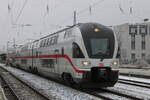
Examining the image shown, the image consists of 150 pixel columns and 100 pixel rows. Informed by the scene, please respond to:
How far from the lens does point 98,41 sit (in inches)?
563

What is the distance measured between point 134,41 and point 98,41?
6447 cm

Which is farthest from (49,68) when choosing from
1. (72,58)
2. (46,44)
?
(72,58)

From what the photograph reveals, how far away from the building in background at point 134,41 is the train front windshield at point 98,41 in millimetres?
62787

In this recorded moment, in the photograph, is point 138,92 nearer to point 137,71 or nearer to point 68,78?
point 68,78

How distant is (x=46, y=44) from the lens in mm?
21312

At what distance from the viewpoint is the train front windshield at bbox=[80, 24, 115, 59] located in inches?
554

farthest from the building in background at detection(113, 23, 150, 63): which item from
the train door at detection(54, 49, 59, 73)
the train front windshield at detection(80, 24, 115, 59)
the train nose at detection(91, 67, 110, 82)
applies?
the train nose at detection(91, 67, 110, 82)

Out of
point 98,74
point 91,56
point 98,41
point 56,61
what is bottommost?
point 98,74

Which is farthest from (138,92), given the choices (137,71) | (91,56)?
(137,71)

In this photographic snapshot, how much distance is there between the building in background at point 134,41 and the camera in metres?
76.7

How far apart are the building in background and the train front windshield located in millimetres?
62787

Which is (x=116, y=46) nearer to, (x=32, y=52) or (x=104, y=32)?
(x=104, y=32)

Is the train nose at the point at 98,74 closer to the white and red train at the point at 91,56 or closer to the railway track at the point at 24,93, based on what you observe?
the white and red train at the point at 91,56

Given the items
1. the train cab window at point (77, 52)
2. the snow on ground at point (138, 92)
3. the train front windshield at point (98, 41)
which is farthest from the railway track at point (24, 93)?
the snow on ground at point (138, 92)
